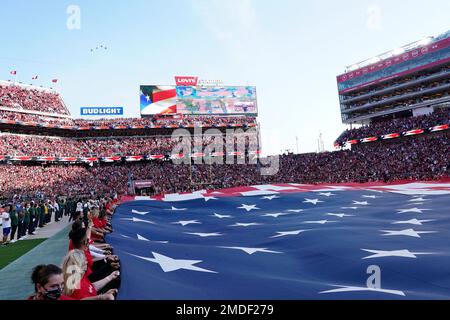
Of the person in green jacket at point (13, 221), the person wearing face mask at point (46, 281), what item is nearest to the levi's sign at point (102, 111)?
the person in green jacket at point (13, 221)

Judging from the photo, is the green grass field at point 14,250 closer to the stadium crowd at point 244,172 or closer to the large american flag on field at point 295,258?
the large american flag on field at point 295,258

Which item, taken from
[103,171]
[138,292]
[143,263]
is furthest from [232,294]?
[103,171]

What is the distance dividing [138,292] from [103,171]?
49735 mm

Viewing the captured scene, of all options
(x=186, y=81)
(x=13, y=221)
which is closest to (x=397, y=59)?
(x=186, y=81)

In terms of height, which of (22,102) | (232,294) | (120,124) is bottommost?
(232,294)

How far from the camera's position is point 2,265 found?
9.55 meters

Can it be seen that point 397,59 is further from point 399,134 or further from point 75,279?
point 75,279

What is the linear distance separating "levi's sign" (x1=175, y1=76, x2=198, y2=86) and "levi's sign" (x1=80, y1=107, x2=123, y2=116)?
12.0 metres

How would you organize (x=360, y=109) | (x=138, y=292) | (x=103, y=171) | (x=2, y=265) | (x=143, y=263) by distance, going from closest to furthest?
(x=138, y=292)
(x=143, y=263)
(x=2, y=265)
(x=103, y=171)
(x=360, y=109)

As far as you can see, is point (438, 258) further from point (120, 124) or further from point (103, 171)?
point (120, 124)

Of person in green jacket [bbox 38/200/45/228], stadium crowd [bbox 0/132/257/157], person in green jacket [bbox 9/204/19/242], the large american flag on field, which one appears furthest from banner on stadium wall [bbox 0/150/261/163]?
the large american flag on field

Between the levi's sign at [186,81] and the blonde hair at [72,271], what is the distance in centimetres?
5687

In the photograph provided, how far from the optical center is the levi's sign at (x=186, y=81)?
190ft

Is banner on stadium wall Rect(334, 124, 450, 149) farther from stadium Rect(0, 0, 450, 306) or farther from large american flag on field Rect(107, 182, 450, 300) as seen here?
large american flag on field Rect(107, 182, 450, 300)
